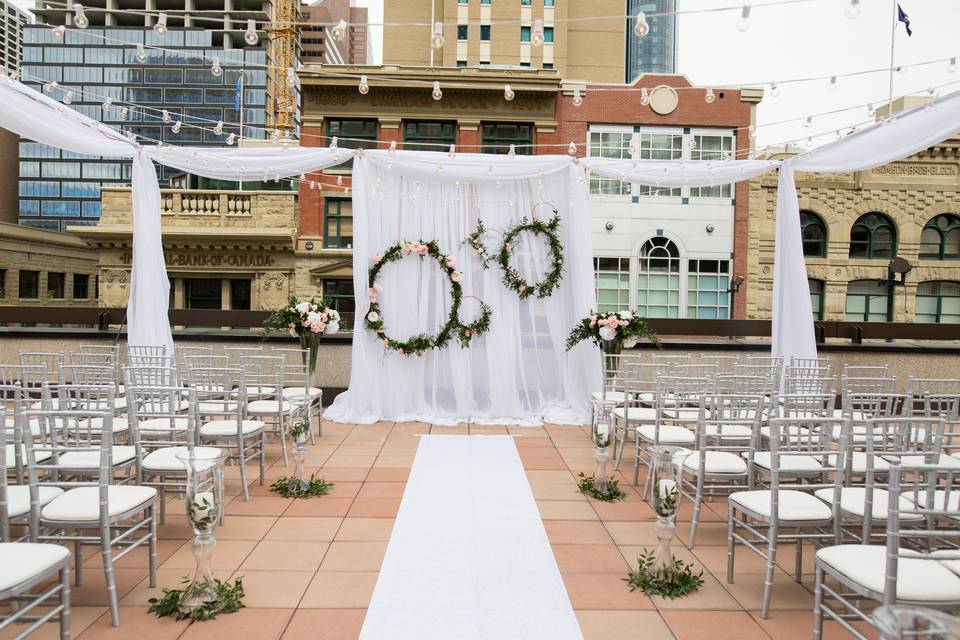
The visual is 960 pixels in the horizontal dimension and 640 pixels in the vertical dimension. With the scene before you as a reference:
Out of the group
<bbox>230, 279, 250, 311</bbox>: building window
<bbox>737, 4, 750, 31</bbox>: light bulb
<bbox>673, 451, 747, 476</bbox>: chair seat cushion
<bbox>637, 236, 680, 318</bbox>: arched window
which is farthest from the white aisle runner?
<bbox>230, 279, 250, 311</bbox>: building window

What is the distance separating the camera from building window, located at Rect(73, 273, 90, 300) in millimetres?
31784

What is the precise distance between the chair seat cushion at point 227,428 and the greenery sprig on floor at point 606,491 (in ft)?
8.64

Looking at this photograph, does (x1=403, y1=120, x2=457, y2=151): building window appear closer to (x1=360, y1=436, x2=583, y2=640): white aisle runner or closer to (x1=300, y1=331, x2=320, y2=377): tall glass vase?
(x1=300, y1=331, x2=320, y2=377): tall glass vase

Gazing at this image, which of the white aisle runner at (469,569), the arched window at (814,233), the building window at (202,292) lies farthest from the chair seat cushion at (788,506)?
the arched window at (814,233)

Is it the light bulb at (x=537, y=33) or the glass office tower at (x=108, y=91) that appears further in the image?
the glass office tower at (x=108, y=91)

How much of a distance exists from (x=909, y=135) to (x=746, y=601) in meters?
4.60

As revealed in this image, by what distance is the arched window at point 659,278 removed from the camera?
69.0 feet

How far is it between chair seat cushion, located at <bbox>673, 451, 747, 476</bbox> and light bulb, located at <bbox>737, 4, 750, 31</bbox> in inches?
118

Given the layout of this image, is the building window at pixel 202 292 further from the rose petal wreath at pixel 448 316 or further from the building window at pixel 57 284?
the rose petal wreath at pixel 448 316

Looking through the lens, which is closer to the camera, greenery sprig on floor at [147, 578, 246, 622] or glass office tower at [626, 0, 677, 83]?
greenery sprig on floor at [147, 578, 246, 622]

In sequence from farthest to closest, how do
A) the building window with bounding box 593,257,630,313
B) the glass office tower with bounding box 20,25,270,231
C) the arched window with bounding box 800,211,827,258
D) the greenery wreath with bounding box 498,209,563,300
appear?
the glass office tower with bounding box 20,25,270,231 < the arched window with bounding box 800,211,827,258 < the building window with bounding box 593,257,630,313 < the greenery wreath with bounding box 498,209,563,300

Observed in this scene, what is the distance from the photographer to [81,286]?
32469 mm

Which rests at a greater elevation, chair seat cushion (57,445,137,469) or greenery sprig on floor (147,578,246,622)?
chair seat cushion (57,445,137,469)

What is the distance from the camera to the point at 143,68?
61.3 m
